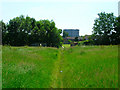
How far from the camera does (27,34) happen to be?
74.7 meters

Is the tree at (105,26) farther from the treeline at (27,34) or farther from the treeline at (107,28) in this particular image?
the treeline at (27,34)

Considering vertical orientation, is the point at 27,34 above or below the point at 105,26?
above

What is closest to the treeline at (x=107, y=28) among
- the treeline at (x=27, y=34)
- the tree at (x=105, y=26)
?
the tree at (x=105, y=26)

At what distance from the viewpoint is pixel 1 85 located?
784 centimetres

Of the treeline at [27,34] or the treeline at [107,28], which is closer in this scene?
the treeline at [107,28]

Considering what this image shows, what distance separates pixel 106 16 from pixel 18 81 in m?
19.2

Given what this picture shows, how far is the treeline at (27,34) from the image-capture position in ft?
241

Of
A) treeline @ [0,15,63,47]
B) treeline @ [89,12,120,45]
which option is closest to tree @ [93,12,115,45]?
treeline @ [89,12,120,45]

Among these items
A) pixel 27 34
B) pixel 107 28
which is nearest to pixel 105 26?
pixel 107 28

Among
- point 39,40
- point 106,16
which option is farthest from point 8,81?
point 39,40

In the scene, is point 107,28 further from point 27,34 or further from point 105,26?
point 27,34

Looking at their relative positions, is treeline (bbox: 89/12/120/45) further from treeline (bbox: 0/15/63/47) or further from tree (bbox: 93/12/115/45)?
treeline (bbox: 0/15/63/47)

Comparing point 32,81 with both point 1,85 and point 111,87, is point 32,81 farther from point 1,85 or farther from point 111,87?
point 111,87

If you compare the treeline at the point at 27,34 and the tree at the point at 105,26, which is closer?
the tree at the point at 105,26
